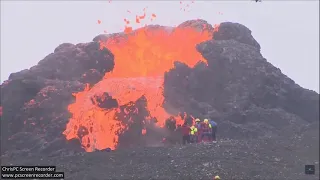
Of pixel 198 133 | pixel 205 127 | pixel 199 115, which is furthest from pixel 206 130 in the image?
pixel 199 115

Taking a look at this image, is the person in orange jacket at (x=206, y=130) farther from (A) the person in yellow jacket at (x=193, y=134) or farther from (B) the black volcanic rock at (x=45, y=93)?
(B) the black volcanic rock at (x=45, y=93)

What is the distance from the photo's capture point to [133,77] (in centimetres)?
5075

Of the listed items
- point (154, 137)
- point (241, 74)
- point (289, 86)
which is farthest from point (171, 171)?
point (289, 86)

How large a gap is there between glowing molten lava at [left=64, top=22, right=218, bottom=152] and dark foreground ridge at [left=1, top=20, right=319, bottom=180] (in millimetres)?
1161

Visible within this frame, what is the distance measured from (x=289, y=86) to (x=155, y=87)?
17546mm

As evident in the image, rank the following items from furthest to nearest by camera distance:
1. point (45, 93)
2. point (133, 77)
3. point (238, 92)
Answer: point (133, 77) → point (238, 92) → point (45, 93)

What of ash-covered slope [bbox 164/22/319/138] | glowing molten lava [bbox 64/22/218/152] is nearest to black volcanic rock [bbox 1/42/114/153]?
glowing molten lava [bbox 64/22/218/152]

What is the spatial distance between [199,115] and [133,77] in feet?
38.9

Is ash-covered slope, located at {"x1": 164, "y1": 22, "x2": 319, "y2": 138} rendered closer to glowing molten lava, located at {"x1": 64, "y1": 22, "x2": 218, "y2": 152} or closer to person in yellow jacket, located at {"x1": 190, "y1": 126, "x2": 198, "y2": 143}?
glowing molten lava, located at {"x1": 64, "y1": 22, "x2": 218, "y2": 152}

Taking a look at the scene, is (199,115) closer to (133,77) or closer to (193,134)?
(193,134)

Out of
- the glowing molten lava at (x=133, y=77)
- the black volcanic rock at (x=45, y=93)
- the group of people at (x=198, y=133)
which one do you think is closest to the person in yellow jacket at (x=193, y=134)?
the group of people at (x=198, y=133)

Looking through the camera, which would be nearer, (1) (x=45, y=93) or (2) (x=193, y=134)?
(2) (x=193, y=134)

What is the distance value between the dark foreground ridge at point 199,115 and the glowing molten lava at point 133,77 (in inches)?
45.7

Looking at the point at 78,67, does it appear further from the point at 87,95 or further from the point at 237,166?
the point at 237,166
